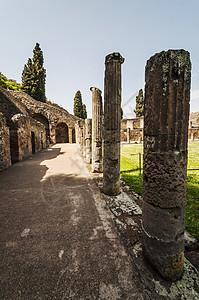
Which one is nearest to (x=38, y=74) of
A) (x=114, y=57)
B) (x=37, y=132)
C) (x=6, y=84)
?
(x=6, y=84)

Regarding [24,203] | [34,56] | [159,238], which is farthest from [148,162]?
[34,56]

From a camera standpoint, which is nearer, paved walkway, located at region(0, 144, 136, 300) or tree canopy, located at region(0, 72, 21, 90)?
paved walkway, located at region(0, 144, 136, 300)

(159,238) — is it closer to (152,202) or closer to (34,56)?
(152,202)

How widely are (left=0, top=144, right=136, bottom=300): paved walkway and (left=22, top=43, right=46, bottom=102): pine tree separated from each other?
29074 mm

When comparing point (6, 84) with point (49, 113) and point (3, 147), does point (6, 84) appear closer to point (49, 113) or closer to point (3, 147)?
point (49, 113)

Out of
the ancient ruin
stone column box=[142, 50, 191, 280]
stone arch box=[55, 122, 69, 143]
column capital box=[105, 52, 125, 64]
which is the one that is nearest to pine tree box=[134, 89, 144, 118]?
the ancient ruin

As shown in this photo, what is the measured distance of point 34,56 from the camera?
28.3 meters

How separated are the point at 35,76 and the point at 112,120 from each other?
100.0 ft

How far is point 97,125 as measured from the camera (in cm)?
581

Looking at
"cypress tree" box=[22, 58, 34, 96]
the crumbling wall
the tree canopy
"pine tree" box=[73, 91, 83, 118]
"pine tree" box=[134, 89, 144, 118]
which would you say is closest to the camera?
the crumbling wall

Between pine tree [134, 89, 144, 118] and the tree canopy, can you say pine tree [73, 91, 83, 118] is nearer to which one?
the tree canopy

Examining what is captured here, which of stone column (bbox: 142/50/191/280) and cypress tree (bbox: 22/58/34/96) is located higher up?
cypress tree (bbox: 22/58/34/96)

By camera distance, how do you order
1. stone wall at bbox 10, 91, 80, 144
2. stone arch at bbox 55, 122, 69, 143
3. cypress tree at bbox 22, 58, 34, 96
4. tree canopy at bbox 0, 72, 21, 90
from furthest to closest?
cypress tree at bbox 22, 58, 34, 96
stone arch at bbox 55, 122, 69, 143
tree canopy at bbox 0, 72, 21, 90
stone wall at bbox 10, 91, 80, 144

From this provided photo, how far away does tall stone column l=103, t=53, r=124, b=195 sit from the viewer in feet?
12.3
